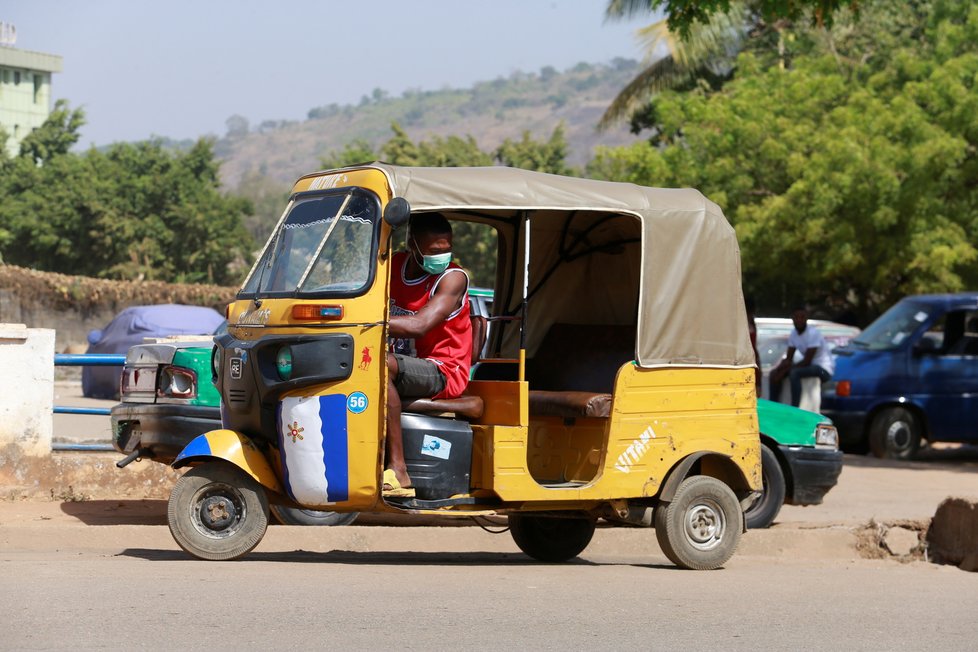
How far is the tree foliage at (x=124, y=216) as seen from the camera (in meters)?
50.1

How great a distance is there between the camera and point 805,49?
1296 inches

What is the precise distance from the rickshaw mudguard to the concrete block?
508 cm

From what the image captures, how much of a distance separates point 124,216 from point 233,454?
45899 millimetres

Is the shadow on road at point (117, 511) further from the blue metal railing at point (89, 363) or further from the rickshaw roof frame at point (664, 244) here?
the rickshaw roof frame at point (664, 244)

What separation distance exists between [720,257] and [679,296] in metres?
0.43

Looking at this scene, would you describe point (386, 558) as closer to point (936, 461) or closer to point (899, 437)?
point (899, 437)

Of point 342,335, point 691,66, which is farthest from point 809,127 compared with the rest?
point 342,335

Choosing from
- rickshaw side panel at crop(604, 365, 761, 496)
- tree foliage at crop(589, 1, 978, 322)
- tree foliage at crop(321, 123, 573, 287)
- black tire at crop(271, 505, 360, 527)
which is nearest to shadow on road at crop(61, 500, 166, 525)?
black tire at crop(271, 505, 360, 527)

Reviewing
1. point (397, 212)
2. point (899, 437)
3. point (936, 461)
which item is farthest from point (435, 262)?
point (936, 461)

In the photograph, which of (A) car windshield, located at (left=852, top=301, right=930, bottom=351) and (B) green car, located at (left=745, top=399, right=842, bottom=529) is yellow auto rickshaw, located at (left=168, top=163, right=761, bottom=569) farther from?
(A) car windshield, located at (left=852, top=301, right=930, bottom=351)

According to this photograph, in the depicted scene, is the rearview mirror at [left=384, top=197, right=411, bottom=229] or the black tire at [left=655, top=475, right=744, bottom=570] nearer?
the rearview mirror at [left=384, top=197, right=411, bottom=229]

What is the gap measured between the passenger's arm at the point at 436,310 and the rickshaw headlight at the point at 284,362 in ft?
1.89

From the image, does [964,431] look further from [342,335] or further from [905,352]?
[342,335]

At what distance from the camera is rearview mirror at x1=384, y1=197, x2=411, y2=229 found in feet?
23.0
